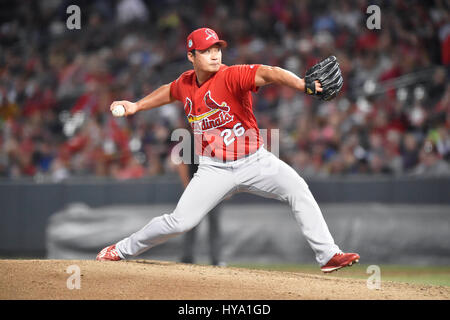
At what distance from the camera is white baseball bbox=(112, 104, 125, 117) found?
200 inches

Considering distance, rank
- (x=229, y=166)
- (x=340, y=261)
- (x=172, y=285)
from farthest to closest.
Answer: (x=229, y=166), (x=340, y=261), (x=172, y=285)

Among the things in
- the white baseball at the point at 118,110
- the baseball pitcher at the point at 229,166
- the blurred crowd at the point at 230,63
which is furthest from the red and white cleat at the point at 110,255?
the blurred crowd at the point at 230,63

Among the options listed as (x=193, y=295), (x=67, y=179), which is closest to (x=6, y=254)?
(x=67, y=179)

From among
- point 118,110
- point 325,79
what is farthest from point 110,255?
point 325,79

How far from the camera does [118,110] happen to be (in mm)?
5094

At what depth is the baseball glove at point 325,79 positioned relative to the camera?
14.1 ft

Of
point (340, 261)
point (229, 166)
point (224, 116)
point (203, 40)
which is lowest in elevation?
point (340, 261)

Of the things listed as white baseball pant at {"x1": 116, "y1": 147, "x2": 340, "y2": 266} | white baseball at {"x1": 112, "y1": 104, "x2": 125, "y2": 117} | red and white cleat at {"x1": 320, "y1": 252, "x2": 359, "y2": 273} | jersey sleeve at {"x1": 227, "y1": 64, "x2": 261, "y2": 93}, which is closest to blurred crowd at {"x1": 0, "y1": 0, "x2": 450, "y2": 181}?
white baseball at {"x1": 112, "y1": 104, "x2": 125, "y2": 117}

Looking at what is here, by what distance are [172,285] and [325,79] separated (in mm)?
1807

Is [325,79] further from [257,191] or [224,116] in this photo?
[257,191]

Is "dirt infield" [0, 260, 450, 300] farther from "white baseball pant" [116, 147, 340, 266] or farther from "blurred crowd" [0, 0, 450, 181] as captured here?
"blurred crowd" [0, 0, 450, 181]

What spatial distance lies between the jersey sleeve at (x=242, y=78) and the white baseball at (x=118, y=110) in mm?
942

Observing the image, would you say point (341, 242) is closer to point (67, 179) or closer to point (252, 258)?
point (252, 258)

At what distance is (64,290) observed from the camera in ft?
14.5
